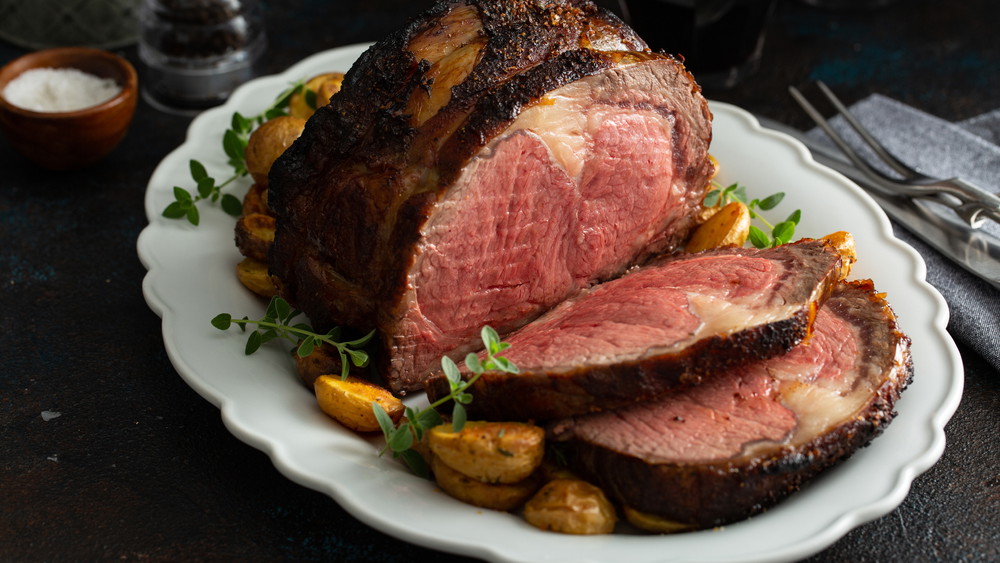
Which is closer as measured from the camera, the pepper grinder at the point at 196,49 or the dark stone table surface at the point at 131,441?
the dark stone table surface at the point at 131,441

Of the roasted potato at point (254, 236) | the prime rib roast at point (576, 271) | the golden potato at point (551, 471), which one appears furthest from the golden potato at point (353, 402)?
the roasted potato at point (254, 236)

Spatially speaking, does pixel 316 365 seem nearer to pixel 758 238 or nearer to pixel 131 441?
pixel 131 441

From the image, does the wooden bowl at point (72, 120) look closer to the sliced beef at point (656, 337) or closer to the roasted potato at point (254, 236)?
the roasted potato at point (254, 236)

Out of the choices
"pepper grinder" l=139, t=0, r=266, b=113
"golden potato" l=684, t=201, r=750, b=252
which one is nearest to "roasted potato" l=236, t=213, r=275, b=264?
"golden potato" l=684, t=201, r=750, b=252

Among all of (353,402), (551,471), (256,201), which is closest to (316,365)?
(353,402)

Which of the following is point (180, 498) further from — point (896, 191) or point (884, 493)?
point (896, 191)

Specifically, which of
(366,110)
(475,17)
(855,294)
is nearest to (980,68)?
(855,294)
